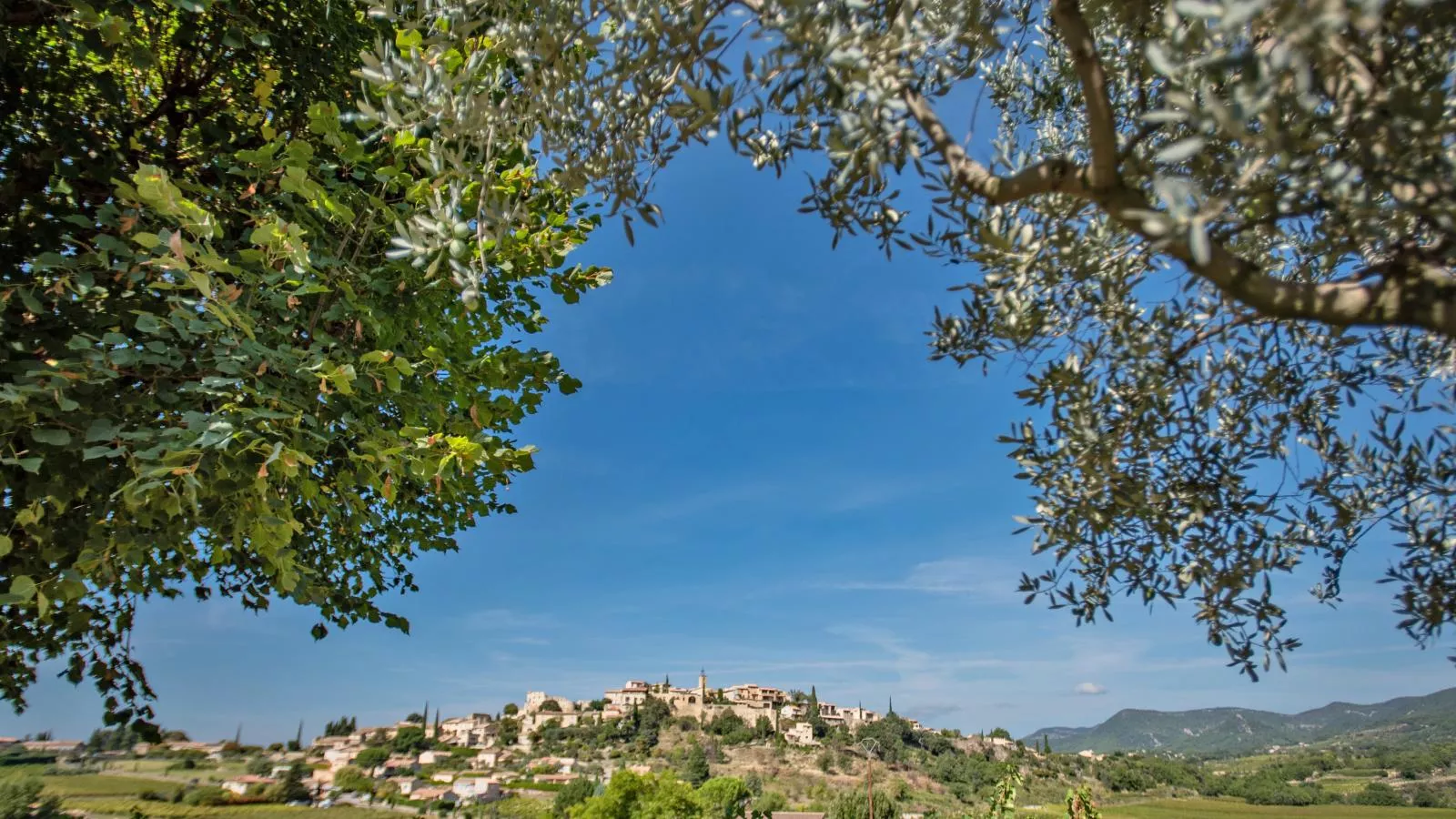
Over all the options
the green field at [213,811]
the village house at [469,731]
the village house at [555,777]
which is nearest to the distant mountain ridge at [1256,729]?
the green field at [213,811]

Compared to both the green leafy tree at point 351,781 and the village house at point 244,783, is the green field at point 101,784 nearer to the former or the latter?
the village house at point 244,783

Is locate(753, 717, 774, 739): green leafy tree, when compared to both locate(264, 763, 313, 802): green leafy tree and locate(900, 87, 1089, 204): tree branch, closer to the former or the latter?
locate(264, 763, 313, 802): green leafy tree

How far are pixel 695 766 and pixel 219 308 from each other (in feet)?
147

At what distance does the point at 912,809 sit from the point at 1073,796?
125 feet

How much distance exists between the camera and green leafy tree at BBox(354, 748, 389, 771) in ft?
104

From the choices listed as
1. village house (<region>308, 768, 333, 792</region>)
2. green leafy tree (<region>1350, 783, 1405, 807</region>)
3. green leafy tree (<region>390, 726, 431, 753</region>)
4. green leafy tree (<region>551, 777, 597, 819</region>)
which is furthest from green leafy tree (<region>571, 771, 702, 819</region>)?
green leafy tree (<region>1350, 783, 1405, 807</region>)

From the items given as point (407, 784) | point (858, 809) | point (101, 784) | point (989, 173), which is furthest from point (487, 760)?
point (989, 173)

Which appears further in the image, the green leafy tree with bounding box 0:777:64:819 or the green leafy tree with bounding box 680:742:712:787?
the green leafy tree with bounding box 680:742:712:787

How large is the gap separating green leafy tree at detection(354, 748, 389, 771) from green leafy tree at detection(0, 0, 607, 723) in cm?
3233

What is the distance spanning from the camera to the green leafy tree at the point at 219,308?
10.6 feet

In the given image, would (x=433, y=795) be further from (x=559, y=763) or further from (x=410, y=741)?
(x=559, y=763)

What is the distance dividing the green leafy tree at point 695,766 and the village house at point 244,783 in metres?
18.7

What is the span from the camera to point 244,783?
2623 cm

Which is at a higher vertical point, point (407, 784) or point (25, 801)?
point (25, 801)
